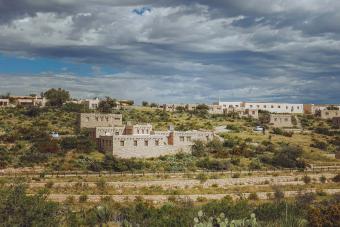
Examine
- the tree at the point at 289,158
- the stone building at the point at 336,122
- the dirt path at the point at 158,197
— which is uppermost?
the stone building at the point at 336,122

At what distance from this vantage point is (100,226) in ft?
84.5

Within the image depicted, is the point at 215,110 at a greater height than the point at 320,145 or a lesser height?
greater

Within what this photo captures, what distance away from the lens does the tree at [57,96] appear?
103m

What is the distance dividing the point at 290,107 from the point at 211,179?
279 ft

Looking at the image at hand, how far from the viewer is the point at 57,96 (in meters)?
104

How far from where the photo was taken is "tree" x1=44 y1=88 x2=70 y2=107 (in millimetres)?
103375

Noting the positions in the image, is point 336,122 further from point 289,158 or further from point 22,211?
point 22,211

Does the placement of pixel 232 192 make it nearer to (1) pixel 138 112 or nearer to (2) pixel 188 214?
(2) pixel 188 214

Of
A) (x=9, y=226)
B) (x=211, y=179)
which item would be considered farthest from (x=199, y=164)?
(x=9, y=226)

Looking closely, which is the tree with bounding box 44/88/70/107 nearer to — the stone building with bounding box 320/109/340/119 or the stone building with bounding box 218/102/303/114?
the stone building with bounding box 218/102/303/114

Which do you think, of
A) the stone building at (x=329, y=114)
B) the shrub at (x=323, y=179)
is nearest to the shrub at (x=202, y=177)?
the shrub at (x=323, y=179)

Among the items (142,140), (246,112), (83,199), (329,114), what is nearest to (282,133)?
(246,112)

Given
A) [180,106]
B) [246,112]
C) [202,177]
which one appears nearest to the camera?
[202,177]

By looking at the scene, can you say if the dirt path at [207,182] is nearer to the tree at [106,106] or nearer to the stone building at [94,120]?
the stone building at [94,120]
